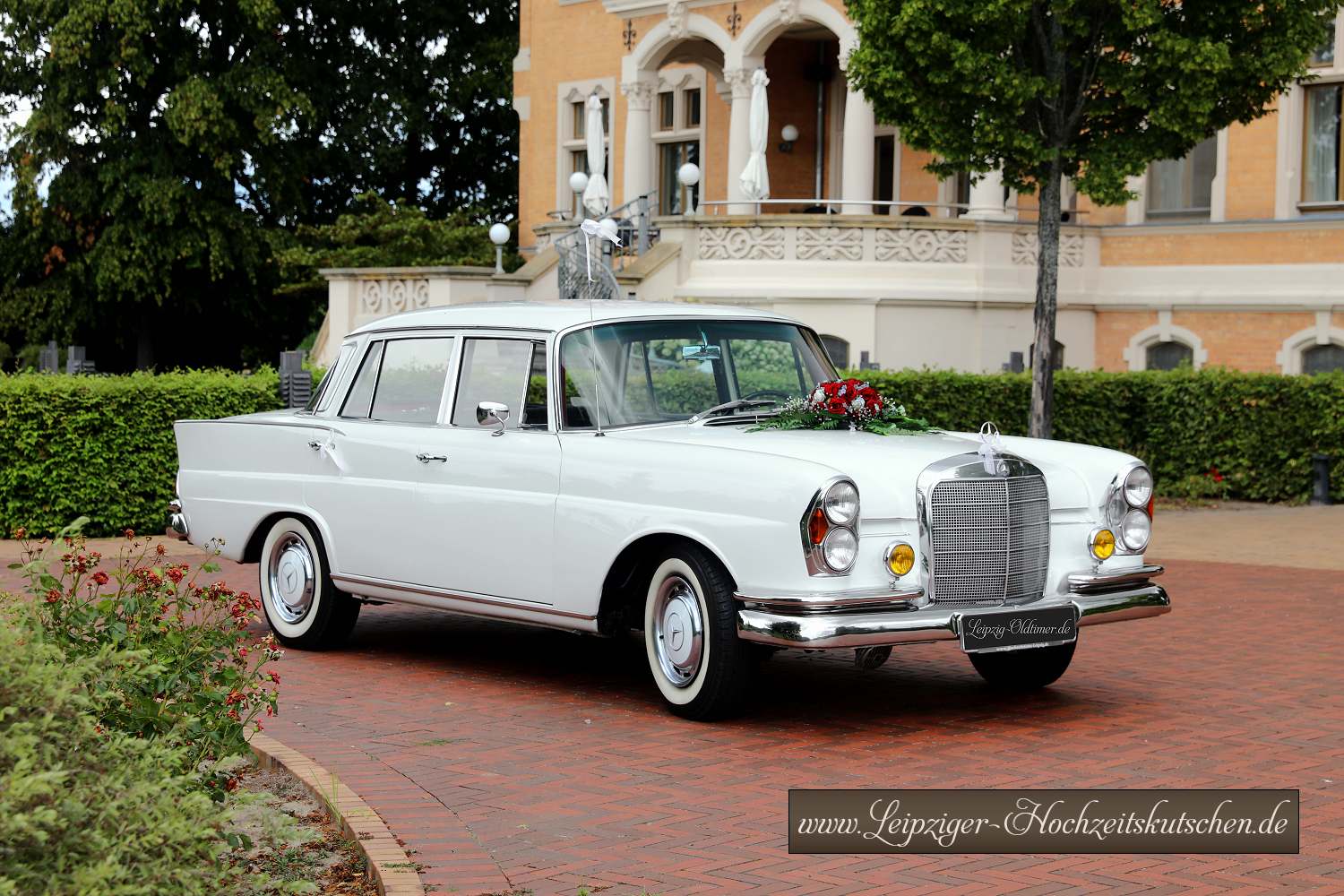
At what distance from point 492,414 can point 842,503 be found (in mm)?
2089

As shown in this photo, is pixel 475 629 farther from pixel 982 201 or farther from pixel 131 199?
pixel 131 199

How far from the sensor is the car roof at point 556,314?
28.3 ft

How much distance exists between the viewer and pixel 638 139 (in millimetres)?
32500

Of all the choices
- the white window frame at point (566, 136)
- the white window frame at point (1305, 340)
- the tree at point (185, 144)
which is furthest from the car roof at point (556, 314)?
the tree at point (185, 144)

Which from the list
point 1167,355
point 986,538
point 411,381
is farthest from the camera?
point 1167,355

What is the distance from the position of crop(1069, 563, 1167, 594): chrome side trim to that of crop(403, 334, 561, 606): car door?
230 centimetres

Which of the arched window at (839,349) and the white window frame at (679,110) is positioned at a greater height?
the white window frame at (679,110)

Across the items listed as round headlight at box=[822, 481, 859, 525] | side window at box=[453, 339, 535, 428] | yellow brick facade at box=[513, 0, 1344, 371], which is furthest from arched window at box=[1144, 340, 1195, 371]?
round headlight at box=[822, 481, 859, 525]

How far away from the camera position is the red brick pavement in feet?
18.1

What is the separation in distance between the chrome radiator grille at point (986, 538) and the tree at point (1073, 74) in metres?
9.74

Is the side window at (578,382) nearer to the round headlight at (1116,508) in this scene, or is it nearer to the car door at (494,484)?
the car door at (494,484)

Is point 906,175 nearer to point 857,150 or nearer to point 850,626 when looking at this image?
A: point 857,150

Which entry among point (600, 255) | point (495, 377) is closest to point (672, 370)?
point (495, 377)

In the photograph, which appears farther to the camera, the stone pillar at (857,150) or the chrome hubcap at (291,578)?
the stone pillar at (857,150)
